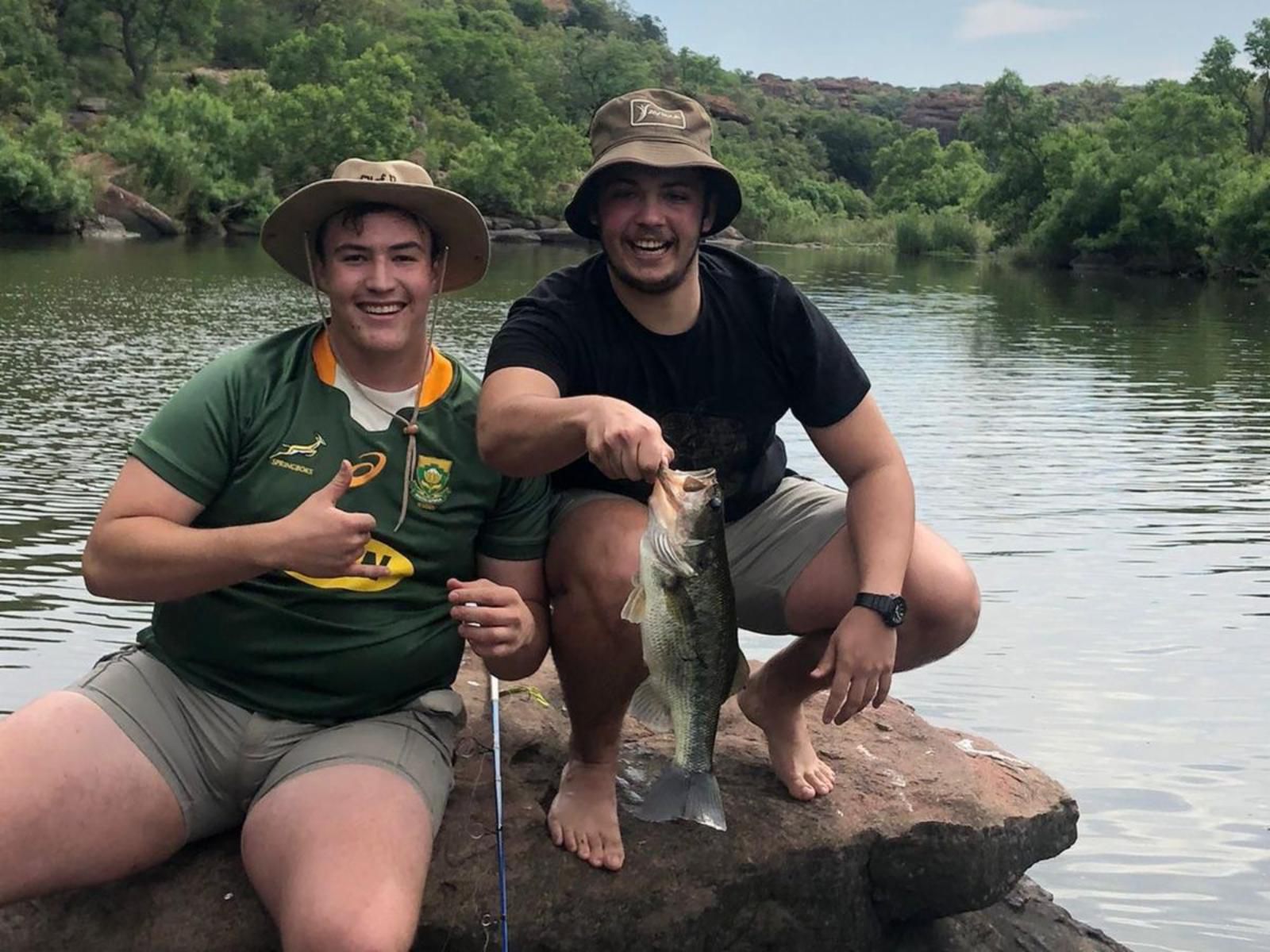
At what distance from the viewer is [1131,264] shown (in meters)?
55.9

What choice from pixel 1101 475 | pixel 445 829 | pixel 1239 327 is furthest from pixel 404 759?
pixel 1239 327

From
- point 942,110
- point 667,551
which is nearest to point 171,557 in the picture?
point 667,551

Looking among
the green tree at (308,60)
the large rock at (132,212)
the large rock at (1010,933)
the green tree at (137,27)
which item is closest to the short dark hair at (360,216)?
the large rock at (1010,933)

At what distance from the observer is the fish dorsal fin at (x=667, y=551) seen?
330cm

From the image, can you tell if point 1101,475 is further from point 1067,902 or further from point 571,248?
point 571,248

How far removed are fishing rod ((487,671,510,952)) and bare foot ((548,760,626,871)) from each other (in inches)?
6.1

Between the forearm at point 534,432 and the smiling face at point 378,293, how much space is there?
0.96ft

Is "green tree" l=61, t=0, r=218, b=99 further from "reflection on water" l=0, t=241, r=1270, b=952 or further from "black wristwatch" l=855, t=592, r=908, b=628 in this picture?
"black wristwatch" l=855, t=592, r=908, b=628

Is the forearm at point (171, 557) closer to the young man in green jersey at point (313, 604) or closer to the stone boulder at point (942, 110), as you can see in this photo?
the young man in green jersey at point (313, 604)

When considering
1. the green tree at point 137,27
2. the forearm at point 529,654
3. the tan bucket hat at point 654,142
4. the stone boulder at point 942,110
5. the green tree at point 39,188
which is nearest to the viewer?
the forearm at point 529,654

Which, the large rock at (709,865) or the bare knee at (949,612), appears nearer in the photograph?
the large rock at (709,865)

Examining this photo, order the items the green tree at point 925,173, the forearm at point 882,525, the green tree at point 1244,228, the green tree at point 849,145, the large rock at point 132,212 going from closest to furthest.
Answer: the forearm at point 882,525
the green tree at point 1244,228
the large rock at point 132,212
the green tree at point 925,173
the green tree at point 849,145

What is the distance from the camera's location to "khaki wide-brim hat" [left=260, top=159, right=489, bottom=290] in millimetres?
3504

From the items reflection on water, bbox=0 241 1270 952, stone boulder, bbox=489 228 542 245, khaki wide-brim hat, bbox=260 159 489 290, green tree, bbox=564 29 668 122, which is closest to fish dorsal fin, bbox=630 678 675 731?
khaki wide-brim hat, bbox=260 159 489 290
